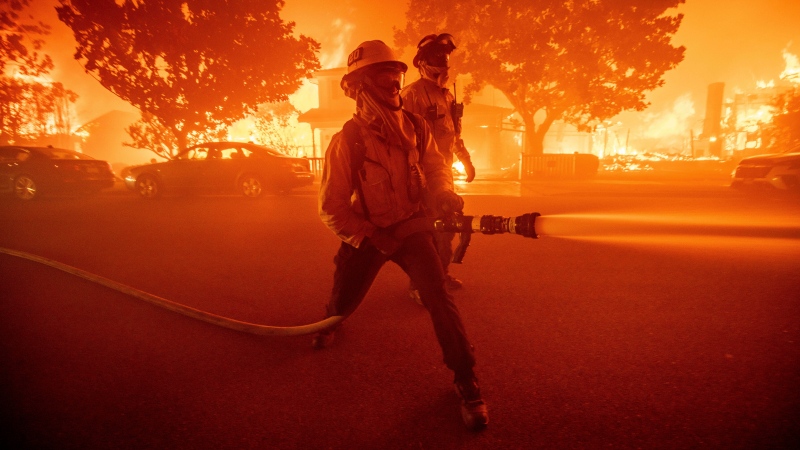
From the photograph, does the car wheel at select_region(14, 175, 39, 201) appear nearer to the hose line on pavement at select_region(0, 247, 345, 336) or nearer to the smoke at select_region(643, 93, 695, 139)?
the hose line on pavement at select_region(0, 247, 345, 336)

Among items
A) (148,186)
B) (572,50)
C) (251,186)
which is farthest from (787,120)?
(148,186)

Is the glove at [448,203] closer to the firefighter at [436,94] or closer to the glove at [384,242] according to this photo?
the glove at [384,242]

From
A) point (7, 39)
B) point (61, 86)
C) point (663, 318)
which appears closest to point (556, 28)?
point (663, 318)

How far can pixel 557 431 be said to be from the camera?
2.12 metres

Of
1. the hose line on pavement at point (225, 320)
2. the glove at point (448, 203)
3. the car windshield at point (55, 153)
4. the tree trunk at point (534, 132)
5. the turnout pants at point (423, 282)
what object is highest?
the tree trunk at point (534, 132)

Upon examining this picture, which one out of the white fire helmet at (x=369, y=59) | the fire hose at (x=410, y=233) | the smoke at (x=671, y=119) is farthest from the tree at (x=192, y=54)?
the smoke at (x=671, y=119)

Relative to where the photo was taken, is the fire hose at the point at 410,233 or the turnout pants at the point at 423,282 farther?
the turnout pants at the point at 423,282

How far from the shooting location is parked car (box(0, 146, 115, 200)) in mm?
12672

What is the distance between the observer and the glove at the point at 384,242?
7.98 feet

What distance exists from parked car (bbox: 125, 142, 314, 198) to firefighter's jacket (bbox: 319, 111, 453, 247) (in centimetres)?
1080

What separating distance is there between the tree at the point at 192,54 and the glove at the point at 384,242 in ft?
64.1

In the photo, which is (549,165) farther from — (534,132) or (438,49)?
A: (438,49)

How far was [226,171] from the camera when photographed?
1276 centimetres

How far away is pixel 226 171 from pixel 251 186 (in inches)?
34.4
